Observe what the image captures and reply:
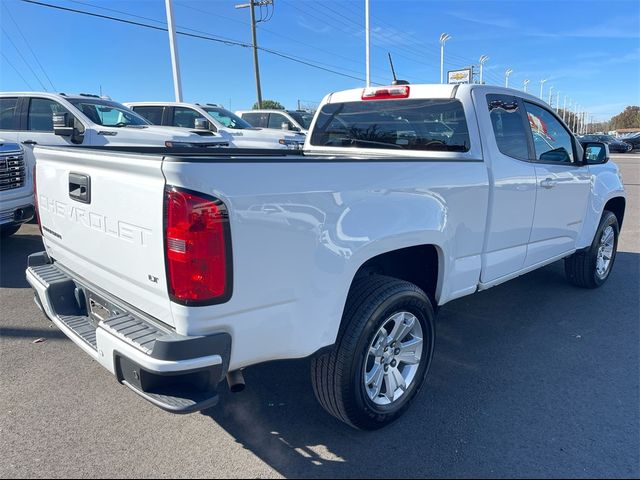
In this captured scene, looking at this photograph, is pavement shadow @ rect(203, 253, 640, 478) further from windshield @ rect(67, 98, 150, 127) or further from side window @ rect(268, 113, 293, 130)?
side window @ rect(268, 113, 293, 130)

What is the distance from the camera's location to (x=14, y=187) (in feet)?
19.5

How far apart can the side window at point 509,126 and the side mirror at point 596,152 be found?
1.17 meters

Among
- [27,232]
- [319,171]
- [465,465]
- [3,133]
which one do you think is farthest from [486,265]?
[3,133]

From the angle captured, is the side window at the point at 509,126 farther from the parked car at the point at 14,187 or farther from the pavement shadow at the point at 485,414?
the parked car at the point at 14,187

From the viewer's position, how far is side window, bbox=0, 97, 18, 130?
312 inches

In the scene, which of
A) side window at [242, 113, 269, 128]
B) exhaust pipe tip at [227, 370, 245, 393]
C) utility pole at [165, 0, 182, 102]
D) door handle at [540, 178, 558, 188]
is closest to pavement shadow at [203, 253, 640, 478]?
exhaust pipe tip at [227, 370, 245, 393]

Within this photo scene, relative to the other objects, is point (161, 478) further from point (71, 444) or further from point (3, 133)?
point (3, 133)

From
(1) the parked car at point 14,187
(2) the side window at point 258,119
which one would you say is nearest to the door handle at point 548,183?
(1) the parked car at point 14,187

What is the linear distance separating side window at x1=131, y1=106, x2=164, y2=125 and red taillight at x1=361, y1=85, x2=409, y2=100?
9116 millimetres

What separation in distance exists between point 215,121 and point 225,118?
593 millimetres

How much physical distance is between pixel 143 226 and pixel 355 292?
3.75 ft

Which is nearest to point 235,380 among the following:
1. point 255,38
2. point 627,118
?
point 255,38

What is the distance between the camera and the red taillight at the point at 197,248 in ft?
6.29

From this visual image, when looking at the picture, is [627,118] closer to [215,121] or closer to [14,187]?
[215,121]
